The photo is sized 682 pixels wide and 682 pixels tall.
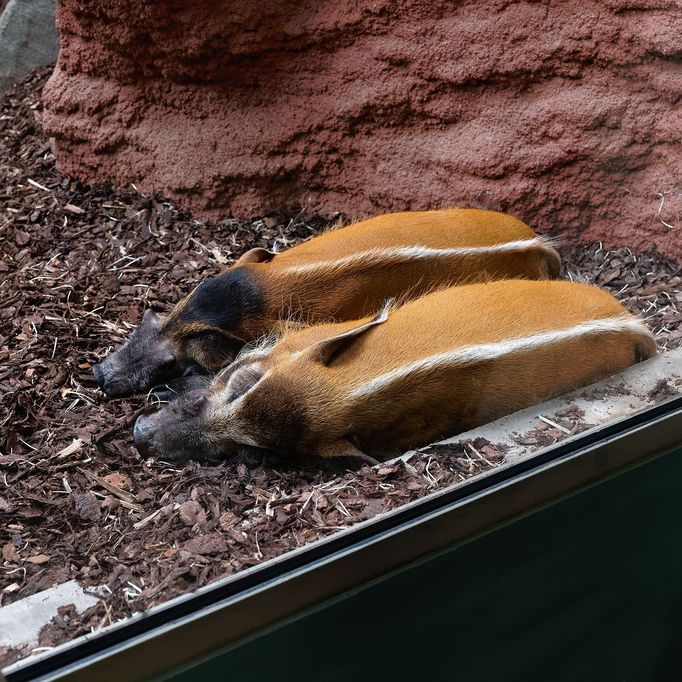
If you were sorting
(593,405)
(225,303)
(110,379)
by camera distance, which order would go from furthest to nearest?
1. (225,303)
2. (110,379)
3. (593,405)

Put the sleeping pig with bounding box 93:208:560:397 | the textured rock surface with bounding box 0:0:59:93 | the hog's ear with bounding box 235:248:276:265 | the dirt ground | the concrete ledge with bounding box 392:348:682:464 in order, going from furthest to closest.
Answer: the textured rock surface with bounding box 0:0:59:93, the hog's ear with bounding box 235:248:276:265, the sleeping pig with bounding box 93:208:560:397, the concrete ledge with bounding box 392:348:682:464, the dirt ground

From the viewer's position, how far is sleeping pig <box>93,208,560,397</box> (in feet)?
8.86

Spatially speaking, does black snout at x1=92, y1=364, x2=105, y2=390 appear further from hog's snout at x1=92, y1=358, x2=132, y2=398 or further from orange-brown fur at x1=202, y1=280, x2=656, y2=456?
orange-brown fur at x1=202, y1=280, x2=656, y2=456

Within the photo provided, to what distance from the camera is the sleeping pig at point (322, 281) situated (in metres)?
2.70

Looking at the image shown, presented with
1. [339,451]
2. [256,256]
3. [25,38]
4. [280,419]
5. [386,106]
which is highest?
[25,38]

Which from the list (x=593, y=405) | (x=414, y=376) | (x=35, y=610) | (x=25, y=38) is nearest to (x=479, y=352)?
(x=414, y=376)

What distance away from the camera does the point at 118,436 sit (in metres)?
2.32

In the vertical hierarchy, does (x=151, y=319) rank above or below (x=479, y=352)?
above

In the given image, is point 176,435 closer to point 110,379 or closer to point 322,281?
point 110,379

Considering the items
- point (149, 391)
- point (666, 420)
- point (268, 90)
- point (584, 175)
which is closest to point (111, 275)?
point (149, 391)

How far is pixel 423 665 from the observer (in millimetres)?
1793

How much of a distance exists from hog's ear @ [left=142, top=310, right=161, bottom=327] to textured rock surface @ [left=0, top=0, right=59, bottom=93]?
2023 mm

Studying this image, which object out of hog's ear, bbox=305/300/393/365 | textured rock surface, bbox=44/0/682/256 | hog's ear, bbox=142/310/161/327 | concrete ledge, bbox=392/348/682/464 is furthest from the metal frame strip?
hog's ear, bbox=142/310/161/327

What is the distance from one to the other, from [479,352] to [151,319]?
109cm
